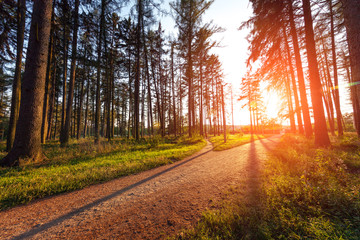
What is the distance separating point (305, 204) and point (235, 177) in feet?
6.00

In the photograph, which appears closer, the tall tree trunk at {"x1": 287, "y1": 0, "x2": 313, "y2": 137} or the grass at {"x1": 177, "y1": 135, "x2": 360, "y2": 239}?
the grass at {"x1": 177, "y1": 135, "x2": 360, "y2": 239}

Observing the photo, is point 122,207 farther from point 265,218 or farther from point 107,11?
point 107,11

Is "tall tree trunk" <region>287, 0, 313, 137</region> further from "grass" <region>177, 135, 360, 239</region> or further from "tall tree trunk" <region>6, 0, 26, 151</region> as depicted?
"tall tree trunk" <region>6, 0, 26, 151</region>

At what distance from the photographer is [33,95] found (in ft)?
16.8

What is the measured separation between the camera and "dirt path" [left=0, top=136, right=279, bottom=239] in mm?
1821

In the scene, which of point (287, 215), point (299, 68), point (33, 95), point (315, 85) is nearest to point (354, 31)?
point (315, 85)

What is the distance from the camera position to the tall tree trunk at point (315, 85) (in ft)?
20.1

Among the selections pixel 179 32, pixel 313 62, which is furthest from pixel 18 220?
pixel 179 32

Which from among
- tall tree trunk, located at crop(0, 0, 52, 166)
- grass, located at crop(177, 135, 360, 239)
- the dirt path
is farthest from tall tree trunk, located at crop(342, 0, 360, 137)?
tall tree trunk, located at crop(0, 0, 52, 166)

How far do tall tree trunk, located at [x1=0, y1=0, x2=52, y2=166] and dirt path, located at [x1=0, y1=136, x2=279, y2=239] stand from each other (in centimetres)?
407

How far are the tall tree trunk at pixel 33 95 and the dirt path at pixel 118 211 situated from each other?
407 cm

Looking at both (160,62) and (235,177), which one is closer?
(235,177)

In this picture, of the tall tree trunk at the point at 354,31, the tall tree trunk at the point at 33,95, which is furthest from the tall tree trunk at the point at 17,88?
the tall tree trunk at the point at 354,31

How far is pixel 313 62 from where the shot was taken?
6184mm
